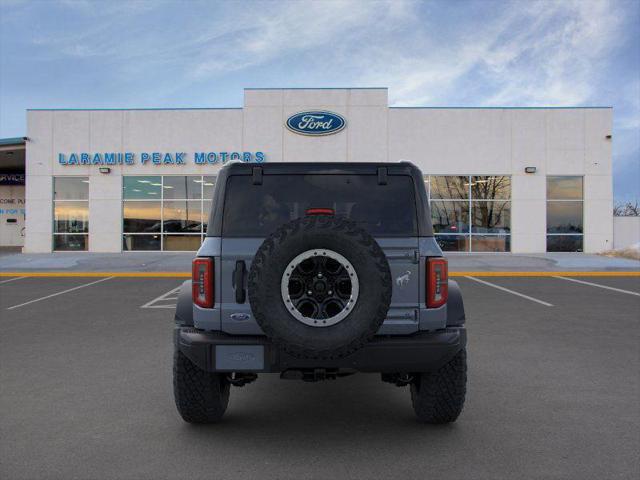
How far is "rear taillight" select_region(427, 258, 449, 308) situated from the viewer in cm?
338

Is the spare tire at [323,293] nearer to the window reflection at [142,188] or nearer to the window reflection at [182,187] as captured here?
the window reflection at [182,187]

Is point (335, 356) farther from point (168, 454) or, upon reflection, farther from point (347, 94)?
point (347, 94)

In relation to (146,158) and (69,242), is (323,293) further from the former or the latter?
(69,242)

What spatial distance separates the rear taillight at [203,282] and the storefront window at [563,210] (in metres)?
21.2

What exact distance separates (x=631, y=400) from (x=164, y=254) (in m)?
18.8

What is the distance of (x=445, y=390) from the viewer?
363 cm

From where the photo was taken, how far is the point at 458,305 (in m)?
3.69

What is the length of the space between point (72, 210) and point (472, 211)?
679 inches

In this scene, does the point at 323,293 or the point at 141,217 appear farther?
the point at 141,217

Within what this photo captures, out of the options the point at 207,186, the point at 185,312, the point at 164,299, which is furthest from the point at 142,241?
the point at 185,312

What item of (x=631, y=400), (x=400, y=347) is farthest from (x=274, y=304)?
(x=631, y=400)

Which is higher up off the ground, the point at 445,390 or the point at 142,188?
the point at 142,188

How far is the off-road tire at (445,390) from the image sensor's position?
362cm

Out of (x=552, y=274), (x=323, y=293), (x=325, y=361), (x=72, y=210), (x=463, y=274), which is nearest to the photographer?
(x=323, y=293)
